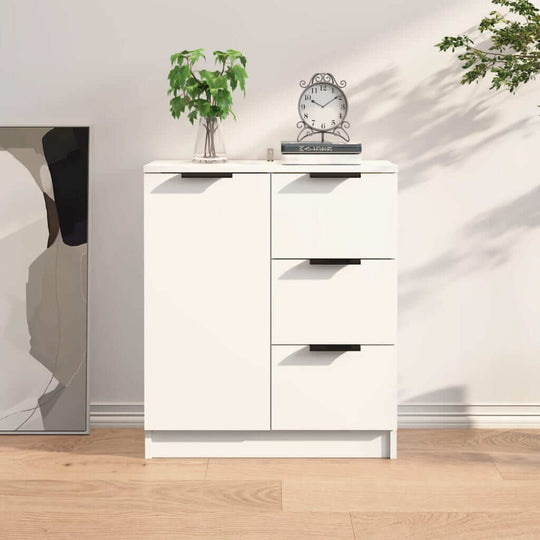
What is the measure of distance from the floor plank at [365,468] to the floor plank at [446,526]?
292 mm

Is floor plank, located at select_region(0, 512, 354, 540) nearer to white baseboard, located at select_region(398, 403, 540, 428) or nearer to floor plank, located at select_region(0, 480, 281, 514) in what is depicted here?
floor plank, located at select_region(0, 480, 281, 514)

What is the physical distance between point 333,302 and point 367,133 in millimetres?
723

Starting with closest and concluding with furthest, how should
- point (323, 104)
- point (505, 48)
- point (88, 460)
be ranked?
point (88, 460) → point (323, 104) → point (505, 48)

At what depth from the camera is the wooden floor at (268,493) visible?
247cm

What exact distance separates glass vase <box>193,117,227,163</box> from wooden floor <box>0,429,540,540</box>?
1.02 meters

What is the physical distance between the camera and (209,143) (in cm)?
307

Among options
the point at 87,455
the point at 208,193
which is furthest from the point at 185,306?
the point at 87,455

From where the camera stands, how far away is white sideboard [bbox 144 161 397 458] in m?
2.92

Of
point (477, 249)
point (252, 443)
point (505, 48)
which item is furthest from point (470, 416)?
point (505, 48)

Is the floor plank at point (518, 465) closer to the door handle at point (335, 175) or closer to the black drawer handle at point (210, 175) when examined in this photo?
the door handle at point (335, 175)

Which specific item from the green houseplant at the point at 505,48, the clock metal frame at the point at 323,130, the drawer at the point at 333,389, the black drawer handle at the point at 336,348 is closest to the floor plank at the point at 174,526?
the drawer at the point at 333,389

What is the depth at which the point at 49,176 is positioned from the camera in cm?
329

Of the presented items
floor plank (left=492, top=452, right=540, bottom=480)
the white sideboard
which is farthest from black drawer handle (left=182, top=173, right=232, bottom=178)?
floor plank (left=492, top=452, right=540, bottom=480)

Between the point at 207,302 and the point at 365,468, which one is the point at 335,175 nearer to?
the point at 207,302
